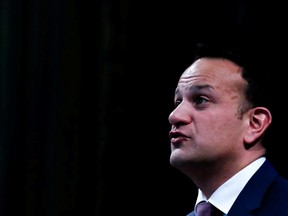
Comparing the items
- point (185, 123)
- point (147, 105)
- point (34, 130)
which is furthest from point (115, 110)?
point (185, 123)

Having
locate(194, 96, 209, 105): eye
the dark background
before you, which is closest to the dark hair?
locate(194, 96, 209, 105): eye

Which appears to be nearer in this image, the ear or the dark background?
the ear

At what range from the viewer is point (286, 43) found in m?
2.20

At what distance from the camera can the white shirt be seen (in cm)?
161

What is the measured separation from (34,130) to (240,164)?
81cm

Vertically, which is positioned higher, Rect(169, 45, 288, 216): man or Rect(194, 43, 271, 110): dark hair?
Rect(194, 43, 271, 110): dark hair

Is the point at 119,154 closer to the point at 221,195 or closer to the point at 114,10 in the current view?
the point at 114,10

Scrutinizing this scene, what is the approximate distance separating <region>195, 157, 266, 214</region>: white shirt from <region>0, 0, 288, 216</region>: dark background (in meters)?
0.50

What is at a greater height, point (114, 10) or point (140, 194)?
point (114, 10)

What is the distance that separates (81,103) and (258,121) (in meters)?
0.72

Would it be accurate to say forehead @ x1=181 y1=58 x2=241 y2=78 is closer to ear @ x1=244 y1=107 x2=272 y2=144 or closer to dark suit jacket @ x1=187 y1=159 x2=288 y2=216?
ear @ x1=244 y1=107 x2=272 y2=144

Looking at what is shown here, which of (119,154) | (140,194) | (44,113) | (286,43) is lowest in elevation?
(140,194)

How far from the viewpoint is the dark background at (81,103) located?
7.06 ft

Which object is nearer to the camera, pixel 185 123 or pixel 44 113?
pixel 185 123
